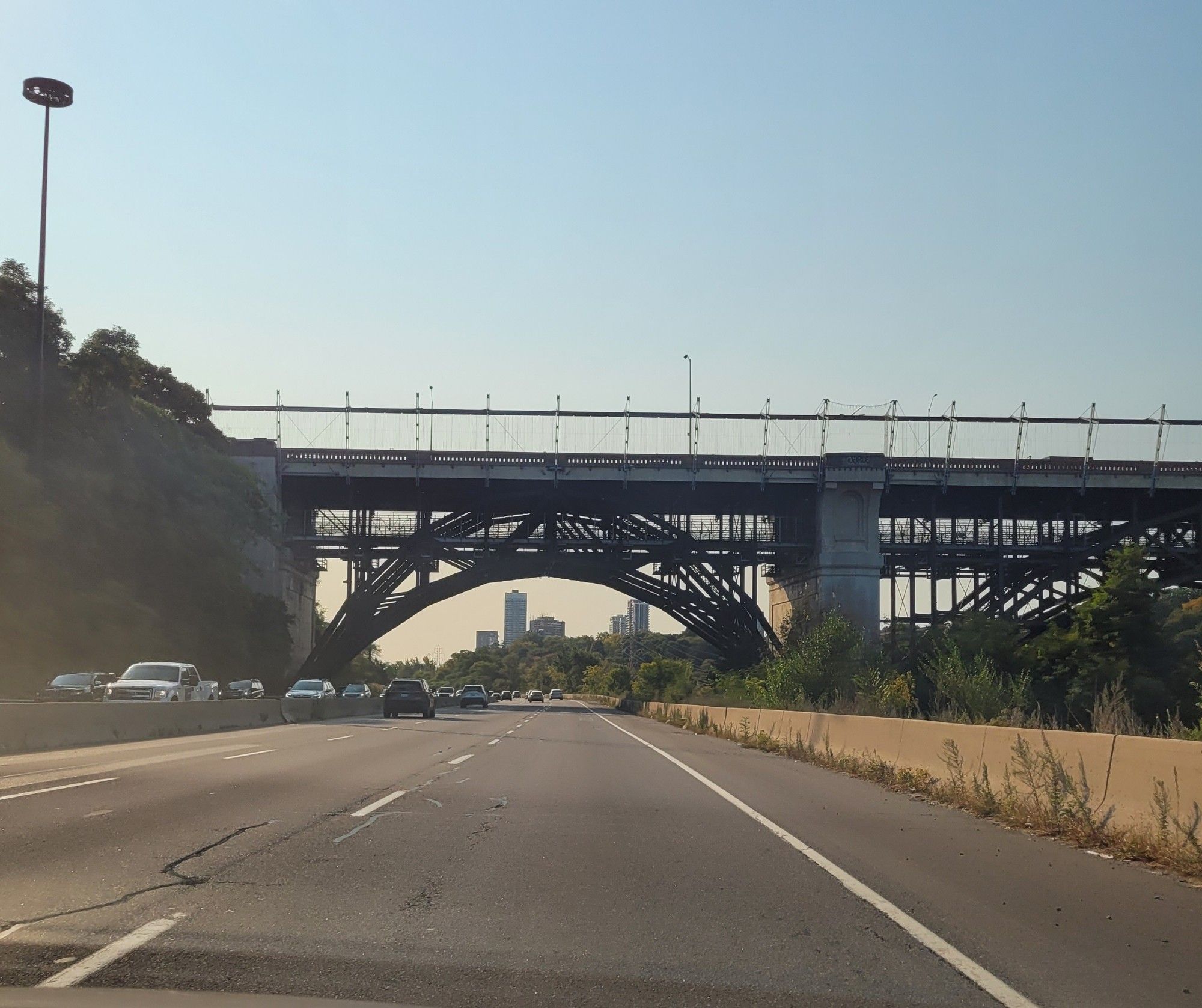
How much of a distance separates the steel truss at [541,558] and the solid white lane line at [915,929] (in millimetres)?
58716

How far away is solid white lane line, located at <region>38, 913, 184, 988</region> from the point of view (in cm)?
521

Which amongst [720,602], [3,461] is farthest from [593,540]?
[3,461]

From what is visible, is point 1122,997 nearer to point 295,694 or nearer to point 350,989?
point 350,989

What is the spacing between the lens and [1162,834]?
9445 millimetres

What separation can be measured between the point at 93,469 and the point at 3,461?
8.28m

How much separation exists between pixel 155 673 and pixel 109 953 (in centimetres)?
3001

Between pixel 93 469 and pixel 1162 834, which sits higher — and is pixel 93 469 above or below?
above

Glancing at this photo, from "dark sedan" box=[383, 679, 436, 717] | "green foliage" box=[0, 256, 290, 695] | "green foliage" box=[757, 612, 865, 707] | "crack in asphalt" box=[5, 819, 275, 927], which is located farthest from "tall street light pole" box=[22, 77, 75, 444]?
"crack in asphalt" box=[5, 819, 275, 927]

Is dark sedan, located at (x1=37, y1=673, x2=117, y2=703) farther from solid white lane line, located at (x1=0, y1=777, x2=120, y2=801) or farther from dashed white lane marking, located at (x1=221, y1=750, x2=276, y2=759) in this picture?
solid white lane line, located at (x1=0, y1=777, x2=120, y2=801)

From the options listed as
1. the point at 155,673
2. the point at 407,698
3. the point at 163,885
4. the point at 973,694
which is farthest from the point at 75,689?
the point at 163,885

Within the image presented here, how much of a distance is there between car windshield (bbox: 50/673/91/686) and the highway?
1033 inches

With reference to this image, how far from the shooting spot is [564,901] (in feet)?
24.5

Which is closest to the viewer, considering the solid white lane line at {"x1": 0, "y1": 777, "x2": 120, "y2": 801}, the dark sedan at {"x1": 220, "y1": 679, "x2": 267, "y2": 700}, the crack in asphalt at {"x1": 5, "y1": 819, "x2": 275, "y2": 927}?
the crack in asphalt at {"x1": 5, "y1": 819, "x2": 275, "y2": 927}

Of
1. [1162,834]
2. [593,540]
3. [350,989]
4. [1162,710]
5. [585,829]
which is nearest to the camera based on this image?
[350,989]
